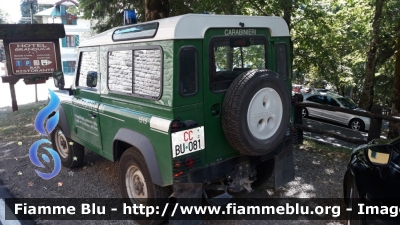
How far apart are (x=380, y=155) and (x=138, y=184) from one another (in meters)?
2.53

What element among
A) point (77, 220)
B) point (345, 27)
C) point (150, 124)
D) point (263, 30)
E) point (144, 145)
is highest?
point (345, 27)

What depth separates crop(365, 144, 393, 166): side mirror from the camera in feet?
8.94

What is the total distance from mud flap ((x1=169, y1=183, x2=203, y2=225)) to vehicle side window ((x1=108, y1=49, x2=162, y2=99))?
3.14ft

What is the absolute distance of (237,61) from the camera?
382 centimetres

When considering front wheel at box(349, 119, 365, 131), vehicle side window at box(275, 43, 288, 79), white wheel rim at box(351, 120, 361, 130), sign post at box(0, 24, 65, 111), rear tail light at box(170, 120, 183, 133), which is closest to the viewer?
rear tail light at box(170, 120, 183, 133)

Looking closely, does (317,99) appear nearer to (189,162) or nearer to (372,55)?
(372,55)

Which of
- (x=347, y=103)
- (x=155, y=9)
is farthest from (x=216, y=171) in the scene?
(x=347, y=103)

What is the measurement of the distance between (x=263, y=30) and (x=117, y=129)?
2.14m

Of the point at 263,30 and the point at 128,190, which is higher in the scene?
the point at 263,30

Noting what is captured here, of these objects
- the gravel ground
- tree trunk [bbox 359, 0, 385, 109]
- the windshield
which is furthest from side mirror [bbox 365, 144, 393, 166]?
the windshield

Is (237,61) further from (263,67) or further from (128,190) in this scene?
(128,190)

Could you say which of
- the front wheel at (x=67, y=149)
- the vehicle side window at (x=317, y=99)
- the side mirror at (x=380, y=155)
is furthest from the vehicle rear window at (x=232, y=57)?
the vehicle side window at (x=317, y=99)

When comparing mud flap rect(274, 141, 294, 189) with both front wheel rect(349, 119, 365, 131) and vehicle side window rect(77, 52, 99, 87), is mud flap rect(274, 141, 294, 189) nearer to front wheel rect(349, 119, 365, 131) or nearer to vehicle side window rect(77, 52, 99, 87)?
vehicle side window rect(77, 52, 99, 87)

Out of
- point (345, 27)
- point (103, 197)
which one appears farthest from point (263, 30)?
point (345, 27)
